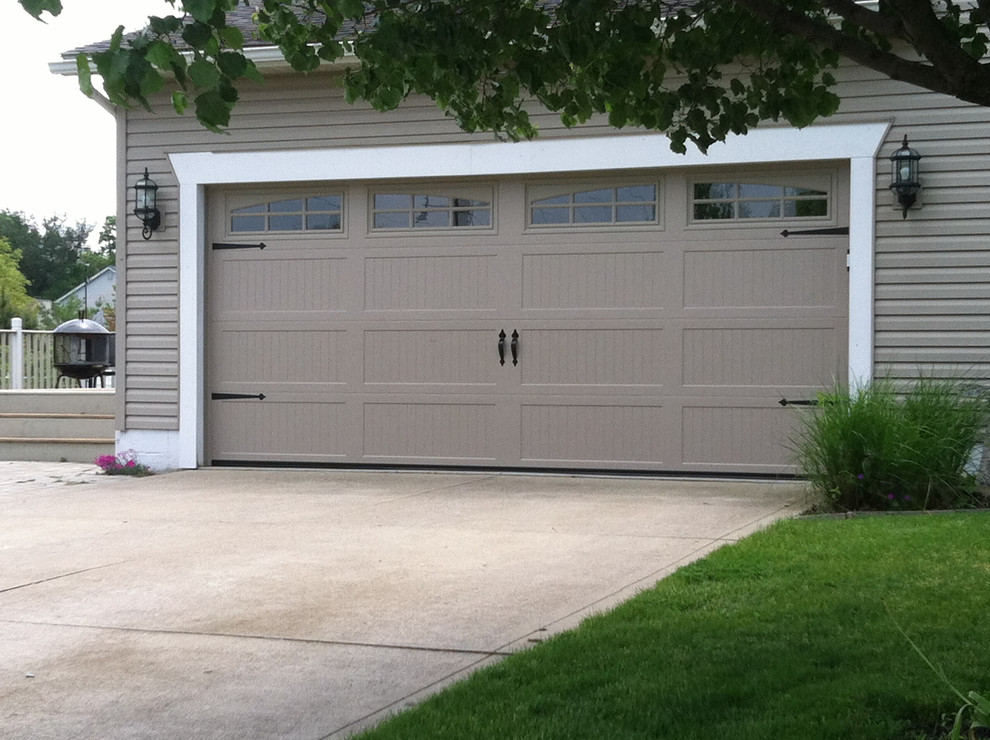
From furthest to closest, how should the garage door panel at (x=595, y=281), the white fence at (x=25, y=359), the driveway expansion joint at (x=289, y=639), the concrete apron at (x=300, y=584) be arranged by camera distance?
the white fence at (x=25, y=359) → the garage door panel at (x=595, y=281) → the driveway expansion joint at (x=289, y=639) → the concrete apron at (x=300, y=584)

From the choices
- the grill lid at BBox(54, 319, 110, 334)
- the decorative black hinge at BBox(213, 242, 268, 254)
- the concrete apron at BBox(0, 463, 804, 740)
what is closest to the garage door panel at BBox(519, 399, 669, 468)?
the concrete apron at BBox(0, 463, 804, 740)

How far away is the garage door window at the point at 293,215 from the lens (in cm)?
1051

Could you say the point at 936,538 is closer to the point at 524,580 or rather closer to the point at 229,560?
the point at 524,580

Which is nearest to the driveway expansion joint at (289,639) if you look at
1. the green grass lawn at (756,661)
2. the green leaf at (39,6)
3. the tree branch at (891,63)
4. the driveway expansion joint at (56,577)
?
the green grass lawn at (756,661)

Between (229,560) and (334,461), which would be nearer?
(229,560)

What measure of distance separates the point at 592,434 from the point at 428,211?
7.47 ft

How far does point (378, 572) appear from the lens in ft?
19.1

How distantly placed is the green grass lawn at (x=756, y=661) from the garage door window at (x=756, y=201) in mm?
4250

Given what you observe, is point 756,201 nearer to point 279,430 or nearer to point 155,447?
point 279,430

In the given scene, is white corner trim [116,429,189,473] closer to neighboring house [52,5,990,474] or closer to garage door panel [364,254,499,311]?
neighboring house [52,5,990,474]

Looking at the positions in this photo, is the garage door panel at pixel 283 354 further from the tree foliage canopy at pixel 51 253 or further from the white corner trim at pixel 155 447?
the tree foliage canopy at pixel 51 253

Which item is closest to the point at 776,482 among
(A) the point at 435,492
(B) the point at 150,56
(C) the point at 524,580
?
(A) the point at 435,492

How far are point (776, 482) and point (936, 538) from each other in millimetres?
3196

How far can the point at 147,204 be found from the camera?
1062cm
